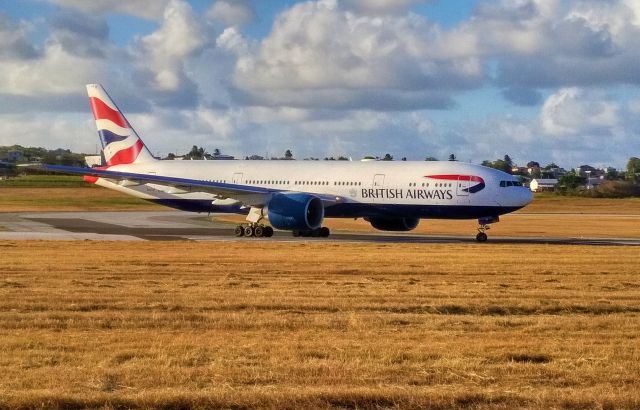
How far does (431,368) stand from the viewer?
421 inches

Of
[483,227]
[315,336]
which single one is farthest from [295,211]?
[315,336]

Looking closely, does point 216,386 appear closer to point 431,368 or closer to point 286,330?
point 431,368

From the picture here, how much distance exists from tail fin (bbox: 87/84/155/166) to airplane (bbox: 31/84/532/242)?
1.19 meters

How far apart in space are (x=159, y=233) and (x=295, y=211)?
747cm

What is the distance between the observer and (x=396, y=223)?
43781 millimetres

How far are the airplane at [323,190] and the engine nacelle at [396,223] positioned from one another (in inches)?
1.8

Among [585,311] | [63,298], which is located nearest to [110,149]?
[63,298]

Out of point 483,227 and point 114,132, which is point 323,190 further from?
point 114,132

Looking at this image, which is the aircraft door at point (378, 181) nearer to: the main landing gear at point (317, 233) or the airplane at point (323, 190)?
the airplane at point (323, 190)

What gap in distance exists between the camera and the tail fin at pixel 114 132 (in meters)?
49.5

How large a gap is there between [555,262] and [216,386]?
774 inches

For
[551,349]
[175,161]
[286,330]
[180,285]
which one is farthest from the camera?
[175,161]

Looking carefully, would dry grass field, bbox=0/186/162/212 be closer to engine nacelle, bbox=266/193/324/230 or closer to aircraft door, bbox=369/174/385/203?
engine nacelle, bbox=266/193/324/230

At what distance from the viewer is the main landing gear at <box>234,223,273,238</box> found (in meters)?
42.3
